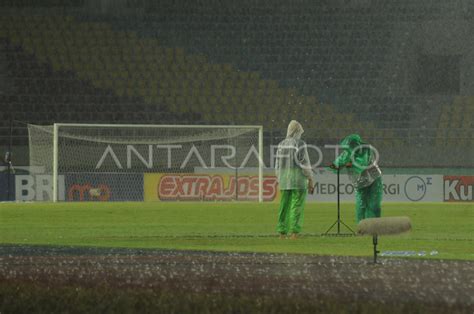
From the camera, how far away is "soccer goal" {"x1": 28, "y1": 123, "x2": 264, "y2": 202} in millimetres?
31172

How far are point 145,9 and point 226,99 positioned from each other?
5348 mm

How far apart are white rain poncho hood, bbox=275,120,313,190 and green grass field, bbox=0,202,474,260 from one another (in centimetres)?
90

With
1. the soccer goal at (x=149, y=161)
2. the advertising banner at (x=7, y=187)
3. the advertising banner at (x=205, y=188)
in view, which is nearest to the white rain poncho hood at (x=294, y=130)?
the soccer goal at (x=149, y=161)

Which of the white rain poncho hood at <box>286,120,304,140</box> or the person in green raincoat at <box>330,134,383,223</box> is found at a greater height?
the white rain poncho hood at <box>286,120,304,140</box>

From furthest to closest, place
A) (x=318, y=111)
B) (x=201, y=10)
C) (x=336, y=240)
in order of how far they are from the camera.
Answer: (x=201, y=10) < (x=318, y=111) < (x=336, y=240)

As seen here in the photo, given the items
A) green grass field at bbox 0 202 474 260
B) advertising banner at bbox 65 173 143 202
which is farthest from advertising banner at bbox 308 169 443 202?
advertising banner at bbox 65 173 143 202

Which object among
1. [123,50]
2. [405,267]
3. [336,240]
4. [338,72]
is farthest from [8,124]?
[405,267]

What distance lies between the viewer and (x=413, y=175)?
106 ft

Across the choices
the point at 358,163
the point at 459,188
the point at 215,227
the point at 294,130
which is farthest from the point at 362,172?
the point at 459,188

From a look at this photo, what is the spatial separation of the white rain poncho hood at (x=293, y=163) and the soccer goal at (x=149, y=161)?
14.1 meters

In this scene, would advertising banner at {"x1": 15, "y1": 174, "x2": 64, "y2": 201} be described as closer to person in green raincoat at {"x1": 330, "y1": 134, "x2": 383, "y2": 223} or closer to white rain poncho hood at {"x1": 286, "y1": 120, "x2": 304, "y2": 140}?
white rain poncho hood at {"x1": 286, "y1": 120, "x2": 304, "y2": 140}

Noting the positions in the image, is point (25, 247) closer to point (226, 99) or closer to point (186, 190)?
point (186, 190)

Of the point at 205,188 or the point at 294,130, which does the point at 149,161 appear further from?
the point at 294,130

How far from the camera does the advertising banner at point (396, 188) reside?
3192cm
